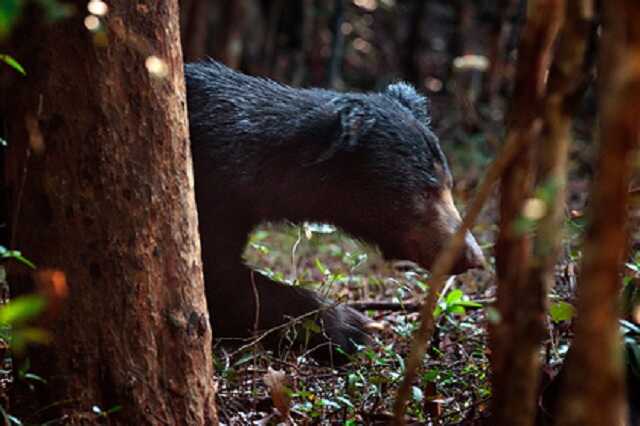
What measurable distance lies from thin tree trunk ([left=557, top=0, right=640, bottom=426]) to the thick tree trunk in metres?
1.61

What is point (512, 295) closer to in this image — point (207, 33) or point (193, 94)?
point (193, 94)

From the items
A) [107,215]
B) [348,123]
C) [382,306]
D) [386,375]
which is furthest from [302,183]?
Answer: [107,215]

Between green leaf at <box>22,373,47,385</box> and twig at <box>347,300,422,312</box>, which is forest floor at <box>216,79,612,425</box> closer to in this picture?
twig at <box>347,300,422,312</box>

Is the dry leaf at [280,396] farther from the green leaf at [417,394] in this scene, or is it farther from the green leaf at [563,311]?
the green leaf at [563,311]

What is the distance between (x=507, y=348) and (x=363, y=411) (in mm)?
1492

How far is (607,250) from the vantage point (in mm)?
1771

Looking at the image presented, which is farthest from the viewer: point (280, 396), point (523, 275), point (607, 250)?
point (280, 396)

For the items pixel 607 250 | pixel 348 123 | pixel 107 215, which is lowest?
pixel 107 215

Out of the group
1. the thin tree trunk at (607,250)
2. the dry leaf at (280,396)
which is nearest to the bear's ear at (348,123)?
the dry leaf at (280,396)

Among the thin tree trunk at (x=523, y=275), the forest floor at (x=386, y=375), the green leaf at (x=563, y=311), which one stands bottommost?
the forest floor at (x=386, y=375)

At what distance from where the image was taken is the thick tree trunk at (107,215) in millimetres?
3041

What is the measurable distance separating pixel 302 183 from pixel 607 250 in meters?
3.28

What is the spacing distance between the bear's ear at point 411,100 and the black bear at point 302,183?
1.06ft

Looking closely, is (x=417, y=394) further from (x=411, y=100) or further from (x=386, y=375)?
(x=411, y=100)
